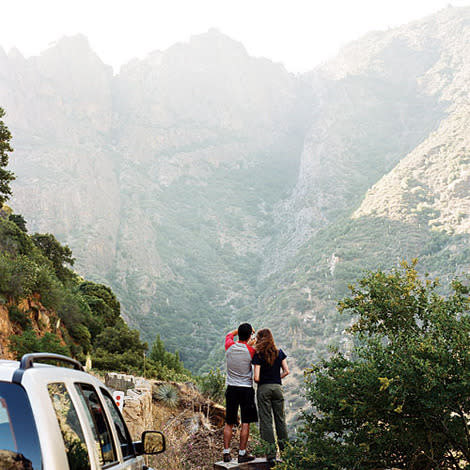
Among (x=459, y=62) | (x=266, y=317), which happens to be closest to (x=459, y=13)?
(x=459, y=62)

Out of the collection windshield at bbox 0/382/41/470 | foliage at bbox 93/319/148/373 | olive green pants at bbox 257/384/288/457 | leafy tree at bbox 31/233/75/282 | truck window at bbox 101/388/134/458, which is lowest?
foliage at bbox 93/319/148/373

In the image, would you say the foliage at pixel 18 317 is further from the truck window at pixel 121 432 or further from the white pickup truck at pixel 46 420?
the white pickup truck at pixel 46 420

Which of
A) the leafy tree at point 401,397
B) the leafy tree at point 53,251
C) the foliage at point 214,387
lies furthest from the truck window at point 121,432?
the leafy tree at point 53,251

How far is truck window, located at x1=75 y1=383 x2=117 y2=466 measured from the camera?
2461 mm

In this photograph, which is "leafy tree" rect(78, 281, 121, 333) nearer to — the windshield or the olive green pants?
the olive green pants

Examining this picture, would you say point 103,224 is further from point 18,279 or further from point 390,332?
point 390,332

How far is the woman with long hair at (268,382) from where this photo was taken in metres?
6.49

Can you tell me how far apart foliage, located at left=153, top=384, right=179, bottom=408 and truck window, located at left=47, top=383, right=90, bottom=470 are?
8.80 metres

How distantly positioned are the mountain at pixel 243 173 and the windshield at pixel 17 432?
5468 centimetres

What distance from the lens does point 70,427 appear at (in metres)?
2.09

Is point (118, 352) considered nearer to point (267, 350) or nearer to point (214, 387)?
point (214, 387)

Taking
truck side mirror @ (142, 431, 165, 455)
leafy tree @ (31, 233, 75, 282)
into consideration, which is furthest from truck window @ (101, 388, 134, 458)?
leafy tree @ (31, 233, 75, 282)

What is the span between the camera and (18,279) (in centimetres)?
1562

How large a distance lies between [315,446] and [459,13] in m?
162
